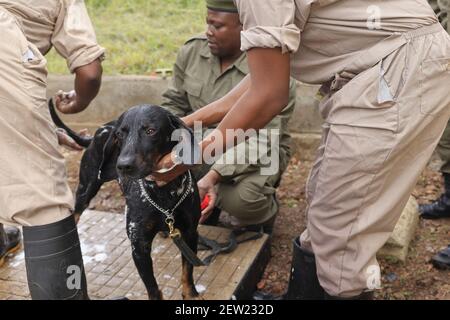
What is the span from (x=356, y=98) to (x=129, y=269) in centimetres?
205

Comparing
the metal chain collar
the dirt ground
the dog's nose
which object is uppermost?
the dog's nose

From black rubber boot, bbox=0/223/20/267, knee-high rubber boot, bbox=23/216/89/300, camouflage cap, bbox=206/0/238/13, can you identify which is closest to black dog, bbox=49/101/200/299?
knee-high rubber boot, bbox=23/216/89/300

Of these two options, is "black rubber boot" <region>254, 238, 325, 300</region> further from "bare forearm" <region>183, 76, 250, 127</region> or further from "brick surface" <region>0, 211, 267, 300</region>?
"bare forearm" <region>183, 76, 250, 127</region>

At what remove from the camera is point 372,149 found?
85.8 inches

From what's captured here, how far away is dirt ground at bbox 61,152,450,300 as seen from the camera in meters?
3.40

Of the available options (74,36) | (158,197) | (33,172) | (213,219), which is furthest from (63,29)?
(213,219)

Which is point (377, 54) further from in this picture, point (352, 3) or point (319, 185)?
point (319, 185)

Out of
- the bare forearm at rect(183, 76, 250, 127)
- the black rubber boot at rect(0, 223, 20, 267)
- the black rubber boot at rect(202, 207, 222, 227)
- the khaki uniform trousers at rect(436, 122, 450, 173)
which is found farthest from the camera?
the black rubber boot at rect(202, 207, 222, 227)

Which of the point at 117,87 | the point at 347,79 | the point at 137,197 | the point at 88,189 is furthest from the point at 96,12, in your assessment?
the point at 347,79

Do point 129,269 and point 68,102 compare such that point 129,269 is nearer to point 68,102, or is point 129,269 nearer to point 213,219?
Answer: point 213,219

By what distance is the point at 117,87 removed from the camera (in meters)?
5.63

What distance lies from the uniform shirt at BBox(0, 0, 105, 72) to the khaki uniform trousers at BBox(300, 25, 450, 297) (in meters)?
1.49

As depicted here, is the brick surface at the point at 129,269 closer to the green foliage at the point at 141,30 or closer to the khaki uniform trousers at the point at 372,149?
the khaki uniform trousers at the point at 372,149
